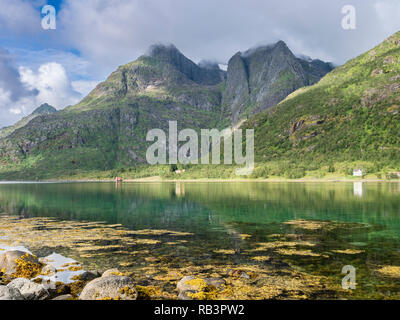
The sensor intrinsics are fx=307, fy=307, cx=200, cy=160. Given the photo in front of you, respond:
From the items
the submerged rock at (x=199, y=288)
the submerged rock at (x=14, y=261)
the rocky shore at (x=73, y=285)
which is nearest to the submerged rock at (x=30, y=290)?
the rocky shore at (x=73, y=285)

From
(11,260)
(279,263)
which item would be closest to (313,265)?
(279,263)

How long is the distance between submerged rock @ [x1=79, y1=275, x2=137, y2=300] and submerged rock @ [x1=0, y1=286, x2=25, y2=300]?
331 cm

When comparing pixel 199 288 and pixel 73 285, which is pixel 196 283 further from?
pixel 73 285

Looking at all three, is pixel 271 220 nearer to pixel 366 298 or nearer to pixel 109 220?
pixel 109 220

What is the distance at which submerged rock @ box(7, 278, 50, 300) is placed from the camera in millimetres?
17312

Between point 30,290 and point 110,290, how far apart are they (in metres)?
4.86

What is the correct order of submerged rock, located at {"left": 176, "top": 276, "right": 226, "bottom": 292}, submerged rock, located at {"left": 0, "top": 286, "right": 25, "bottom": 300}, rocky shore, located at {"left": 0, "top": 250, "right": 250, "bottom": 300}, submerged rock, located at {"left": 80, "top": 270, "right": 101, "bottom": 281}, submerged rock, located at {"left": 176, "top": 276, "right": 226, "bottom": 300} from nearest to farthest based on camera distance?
submerged rock, located at {"left": 0, "top": 286, "right": 25, "bottom": 300}
rocky shore, located at {"left": 0, "top": 250, "right": 250, "bottom": 300}
submerged rock, located at {"left": 176, "top": 276, "right": 226, "bottom": 300}
submerged rock, located at {"left": 176, "top": 276, "right": 226, "bottom": 292}
submerged rock, located at {"left": 80, "top": 270, "right": 101, "bottom": 281}

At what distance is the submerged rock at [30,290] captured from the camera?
17312 millimetres

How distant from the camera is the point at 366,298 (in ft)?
56.4

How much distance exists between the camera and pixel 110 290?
17.0 meters

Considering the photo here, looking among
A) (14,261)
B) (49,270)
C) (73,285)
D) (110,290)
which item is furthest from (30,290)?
(14,261)

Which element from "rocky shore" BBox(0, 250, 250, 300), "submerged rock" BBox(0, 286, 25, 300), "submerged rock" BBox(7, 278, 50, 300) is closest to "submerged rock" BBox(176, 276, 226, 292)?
"rocky shore" BBox(0, 250, 250, 300)

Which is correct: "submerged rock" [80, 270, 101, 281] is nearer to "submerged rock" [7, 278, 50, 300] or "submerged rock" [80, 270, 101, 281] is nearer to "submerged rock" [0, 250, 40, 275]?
"submerged rock" [7, 278, 50, 300]
